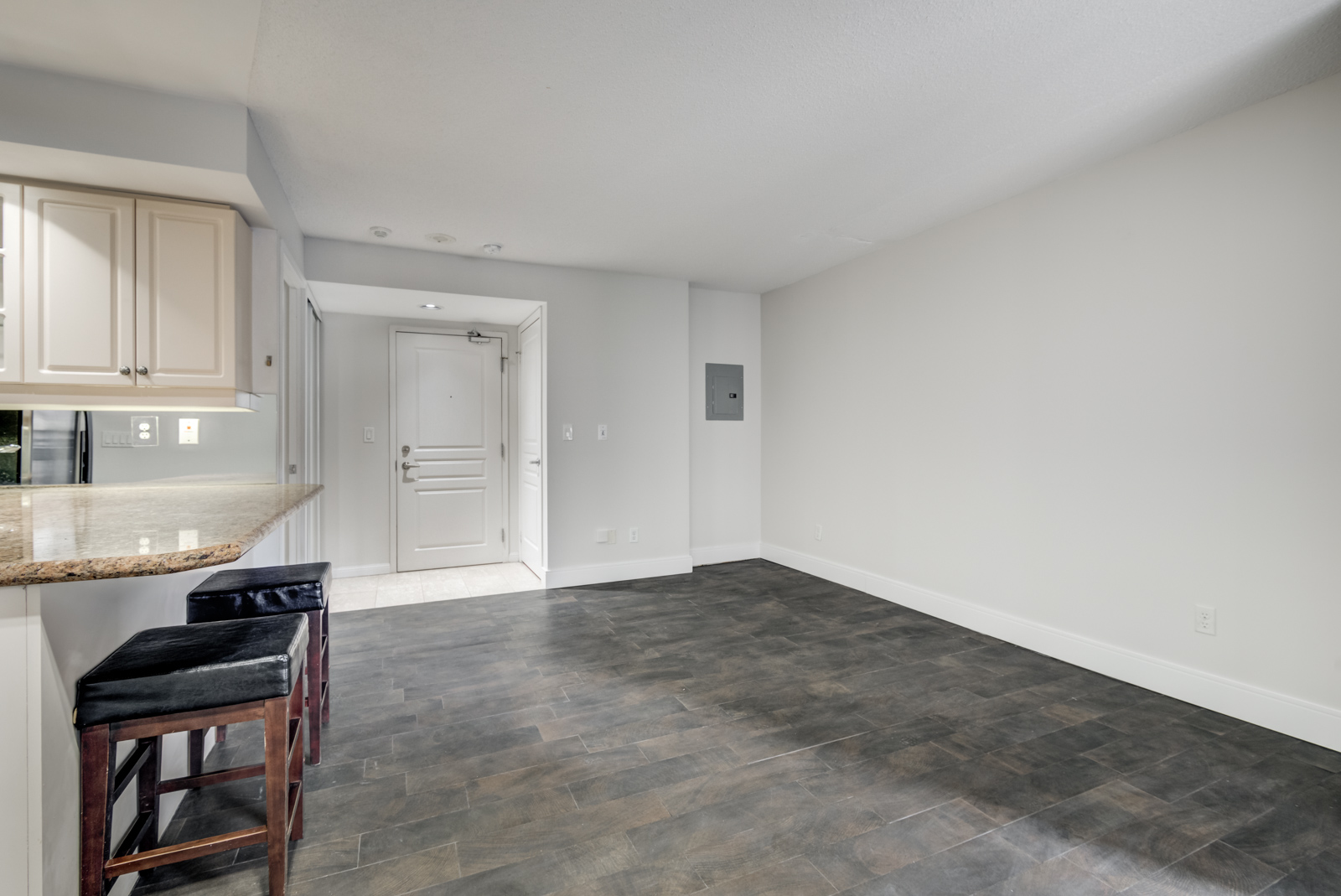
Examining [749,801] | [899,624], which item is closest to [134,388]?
[749,801]

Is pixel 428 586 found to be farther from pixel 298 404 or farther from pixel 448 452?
pixel 298 404

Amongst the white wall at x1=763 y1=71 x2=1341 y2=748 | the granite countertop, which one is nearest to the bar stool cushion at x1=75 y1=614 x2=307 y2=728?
the granite countertop

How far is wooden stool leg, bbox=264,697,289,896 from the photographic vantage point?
1433mm

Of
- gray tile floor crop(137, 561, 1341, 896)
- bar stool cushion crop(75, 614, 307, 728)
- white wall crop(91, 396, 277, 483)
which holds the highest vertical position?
white wall crop(91, 396, 277, 483)

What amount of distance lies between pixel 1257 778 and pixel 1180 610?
80 cm

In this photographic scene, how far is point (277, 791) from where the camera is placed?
1.45 metres

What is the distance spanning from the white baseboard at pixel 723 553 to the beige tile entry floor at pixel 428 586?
4.68 ft

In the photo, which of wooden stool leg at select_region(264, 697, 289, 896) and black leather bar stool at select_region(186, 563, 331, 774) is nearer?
wooden stool leg at select_region(264, 697, 289, 896)

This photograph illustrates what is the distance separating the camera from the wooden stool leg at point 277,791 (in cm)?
143

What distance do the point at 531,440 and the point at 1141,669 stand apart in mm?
4142

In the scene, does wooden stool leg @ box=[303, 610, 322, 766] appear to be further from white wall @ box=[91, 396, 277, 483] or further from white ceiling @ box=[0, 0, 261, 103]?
white ceiling @ box=[0, 0, 261, 103]

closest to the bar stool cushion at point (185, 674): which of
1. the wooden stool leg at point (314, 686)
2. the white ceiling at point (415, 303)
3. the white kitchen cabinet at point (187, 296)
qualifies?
the wooden stool leg at point (314, 686)

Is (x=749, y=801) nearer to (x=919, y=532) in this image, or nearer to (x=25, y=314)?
(x=919, y=532)

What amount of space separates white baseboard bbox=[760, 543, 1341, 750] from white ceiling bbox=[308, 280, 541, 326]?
348 cm
